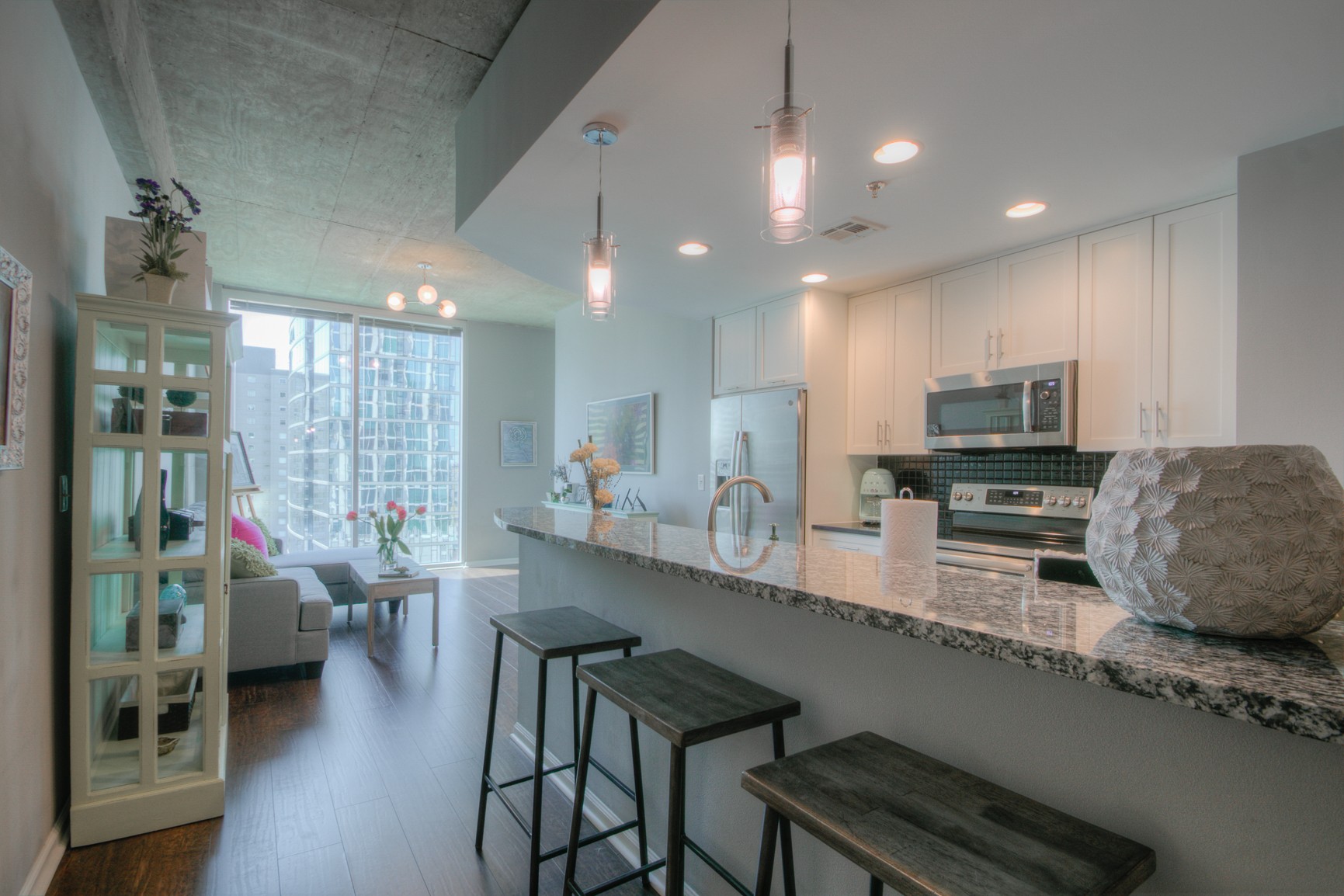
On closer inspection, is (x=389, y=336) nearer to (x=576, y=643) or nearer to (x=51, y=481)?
(x=51, y=481)

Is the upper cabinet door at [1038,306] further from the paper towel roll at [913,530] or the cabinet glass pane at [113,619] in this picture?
the cabinet glass pane at [113,619]

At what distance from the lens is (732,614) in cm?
169

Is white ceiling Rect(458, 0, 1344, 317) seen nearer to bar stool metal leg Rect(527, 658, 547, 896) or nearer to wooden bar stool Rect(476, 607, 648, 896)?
wooden bar stool Rect(476, 607, 648, 896)

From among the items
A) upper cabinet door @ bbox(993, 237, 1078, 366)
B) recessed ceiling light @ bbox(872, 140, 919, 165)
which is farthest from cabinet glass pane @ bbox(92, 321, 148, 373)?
upper cabinet door @ bbox(993, 237, 1078, 366)

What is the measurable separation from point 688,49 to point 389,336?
6217 millimetres

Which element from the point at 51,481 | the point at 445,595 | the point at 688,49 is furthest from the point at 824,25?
the point at 445,595

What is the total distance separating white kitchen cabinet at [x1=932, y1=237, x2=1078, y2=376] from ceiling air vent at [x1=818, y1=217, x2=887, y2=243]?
773 millimetres

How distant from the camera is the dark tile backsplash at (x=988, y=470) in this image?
3305 millimetres

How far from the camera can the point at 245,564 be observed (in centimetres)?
379

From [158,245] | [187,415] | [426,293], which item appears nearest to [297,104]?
[158,245]

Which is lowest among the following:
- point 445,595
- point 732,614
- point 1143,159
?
point 445,595

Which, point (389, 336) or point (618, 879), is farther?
point (389, 336)

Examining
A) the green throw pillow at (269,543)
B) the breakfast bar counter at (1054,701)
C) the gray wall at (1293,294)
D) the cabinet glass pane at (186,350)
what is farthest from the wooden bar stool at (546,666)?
the green throw pillow at (269,543)

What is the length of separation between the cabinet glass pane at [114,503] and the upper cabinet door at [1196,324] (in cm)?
Answer: 381
